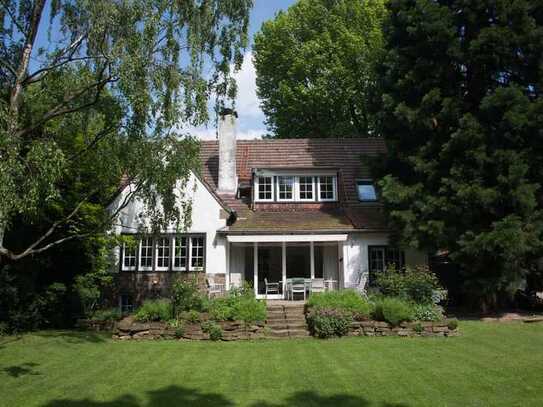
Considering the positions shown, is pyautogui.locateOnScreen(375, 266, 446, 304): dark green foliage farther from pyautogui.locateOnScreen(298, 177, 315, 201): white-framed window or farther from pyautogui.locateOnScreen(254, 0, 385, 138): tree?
pyautogui.locateOnScreen(254, 0, 385, 138): tree

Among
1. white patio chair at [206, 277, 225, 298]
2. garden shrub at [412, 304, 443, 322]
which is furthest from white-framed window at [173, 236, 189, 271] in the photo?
garden shrub at [412, 304, 443, 322]

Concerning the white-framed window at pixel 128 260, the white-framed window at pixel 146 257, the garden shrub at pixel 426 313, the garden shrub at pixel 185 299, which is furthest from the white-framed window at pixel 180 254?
the garden shrub at pixel 426 313

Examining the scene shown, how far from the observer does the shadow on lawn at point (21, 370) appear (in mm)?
9516

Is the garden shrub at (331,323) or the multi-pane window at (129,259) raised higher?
the multi-pane window at (129,259)

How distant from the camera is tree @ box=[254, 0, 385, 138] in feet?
98.7

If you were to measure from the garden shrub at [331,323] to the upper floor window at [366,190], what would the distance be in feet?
29.0

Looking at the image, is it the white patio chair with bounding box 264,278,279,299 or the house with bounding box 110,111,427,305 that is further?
the white patio chair with bounding box 264,278,279,299

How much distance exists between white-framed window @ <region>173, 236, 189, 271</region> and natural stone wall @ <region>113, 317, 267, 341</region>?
5263 mm

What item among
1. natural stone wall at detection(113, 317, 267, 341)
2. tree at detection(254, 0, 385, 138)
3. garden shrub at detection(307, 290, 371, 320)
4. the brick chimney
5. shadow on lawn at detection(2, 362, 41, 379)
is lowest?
shadow on lawn at detection(2, 362, 41, 379)

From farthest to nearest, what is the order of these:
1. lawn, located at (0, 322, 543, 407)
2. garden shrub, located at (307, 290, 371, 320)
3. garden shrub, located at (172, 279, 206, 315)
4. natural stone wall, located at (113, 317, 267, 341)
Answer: garden shrub, located at (172, 279, 206, 315), garden shrub, located at (307, 290, 371, 320), natural stone wall, located at (113, 317, 267, 341), lawn, located at (0, 322, 543, 407)

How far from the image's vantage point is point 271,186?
70.0 feet

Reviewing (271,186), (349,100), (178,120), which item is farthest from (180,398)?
(349,100)

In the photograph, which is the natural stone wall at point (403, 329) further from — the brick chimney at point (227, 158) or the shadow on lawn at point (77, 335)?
the brick chimney at point (227, 158)

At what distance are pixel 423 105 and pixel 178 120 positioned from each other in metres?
8.87
